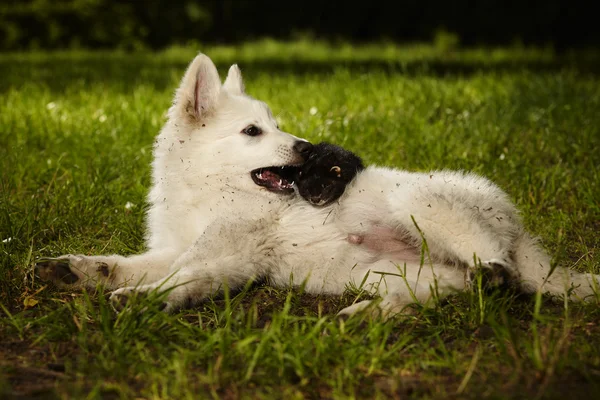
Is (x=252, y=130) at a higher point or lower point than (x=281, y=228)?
higher

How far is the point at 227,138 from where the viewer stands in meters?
3.50

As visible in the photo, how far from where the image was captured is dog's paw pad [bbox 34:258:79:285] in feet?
10.3

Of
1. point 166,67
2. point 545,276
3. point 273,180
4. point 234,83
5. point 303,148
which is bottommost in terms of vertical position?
point 166,67

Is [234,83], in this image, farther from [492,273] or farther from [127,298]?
[492,273]

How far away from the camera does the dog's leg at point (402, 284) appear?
2.81 meters

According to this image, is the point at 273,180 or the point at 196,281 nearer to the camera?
the point at 196,281

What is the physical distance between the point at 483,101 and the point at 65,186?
399cm

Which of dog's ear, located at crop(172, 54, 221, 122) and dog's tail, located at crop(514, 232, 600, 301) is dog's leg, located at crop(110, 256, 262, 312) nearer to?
dog's ear, located at crop(172, 54, 221, 122)

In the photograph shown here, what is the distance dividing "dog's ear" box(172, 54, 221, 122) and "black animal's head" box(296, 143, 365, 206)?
22.6 inches

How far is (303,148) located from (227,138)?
15.1 inches

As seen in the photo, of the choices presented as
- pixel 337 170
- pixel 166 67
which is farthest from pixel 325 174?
pixel 166 67

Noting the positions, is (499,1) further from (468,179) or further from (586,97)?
(468,179)

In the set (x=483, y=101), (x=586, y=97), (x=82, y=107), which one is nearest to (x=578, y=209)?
(x=483, y=101)

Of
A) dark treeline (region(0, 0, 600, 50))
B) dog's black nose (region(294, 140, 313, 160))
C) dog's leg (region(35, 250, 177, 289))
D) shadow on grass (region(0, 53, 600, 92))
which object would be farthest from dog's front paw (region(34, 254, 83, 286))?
dark treeline (region(0, 0, 600, 50))
